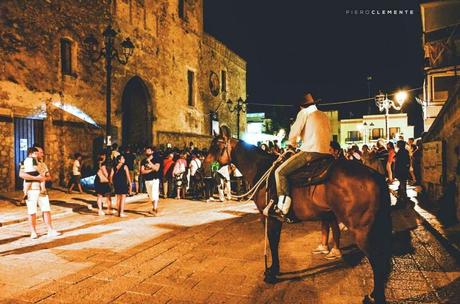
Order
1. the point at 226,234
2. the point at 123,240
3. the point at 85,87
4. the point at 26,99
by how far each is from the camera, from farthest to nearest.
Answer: the point at 85,87 → the point at 26,99 → the point at 226,234 → the point at 123,240

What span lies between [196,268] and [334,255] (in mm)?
2378

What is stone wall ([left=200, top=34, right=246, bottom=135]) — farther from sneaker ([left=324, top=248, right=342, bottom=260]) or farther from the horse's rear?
the horse's rear

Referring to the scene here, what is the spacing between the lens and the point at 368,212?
446cm

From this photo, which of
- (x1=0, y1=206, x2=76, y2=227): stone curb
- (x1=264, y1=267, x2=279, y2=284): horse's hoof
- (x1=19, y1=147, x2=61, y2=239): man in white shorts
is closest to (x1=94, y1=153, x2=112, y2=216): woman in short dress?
(x1=0, y1=206, x2=76, y2=227): stone curb

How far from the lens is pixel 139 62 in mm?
21531

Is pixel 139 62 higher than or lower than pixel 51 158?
higher

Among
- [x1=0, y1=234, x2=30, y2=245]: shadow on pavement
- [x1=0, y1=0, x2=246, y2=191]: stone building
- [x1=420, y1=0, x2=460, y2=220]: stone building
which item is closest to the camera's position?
[x1=0, y1=234, x2=30, y2=245]: shadow on pavement

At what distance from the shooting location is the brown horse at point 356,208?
14.4 feet

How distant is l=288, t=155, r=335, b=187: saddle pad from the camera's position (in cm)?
481

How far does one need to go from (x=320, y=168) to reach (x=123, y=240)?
4.69m

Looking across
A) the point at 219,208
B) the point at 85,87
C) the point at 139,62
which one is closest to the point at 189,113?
the point at 139,62

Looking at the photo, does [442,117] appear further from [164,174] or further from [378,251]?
[164,174]

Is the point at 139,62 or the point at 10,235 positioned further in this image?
the point at 139,62

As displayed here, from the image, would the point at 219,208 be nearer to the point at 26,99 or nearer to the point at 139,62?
the point at 26,99
